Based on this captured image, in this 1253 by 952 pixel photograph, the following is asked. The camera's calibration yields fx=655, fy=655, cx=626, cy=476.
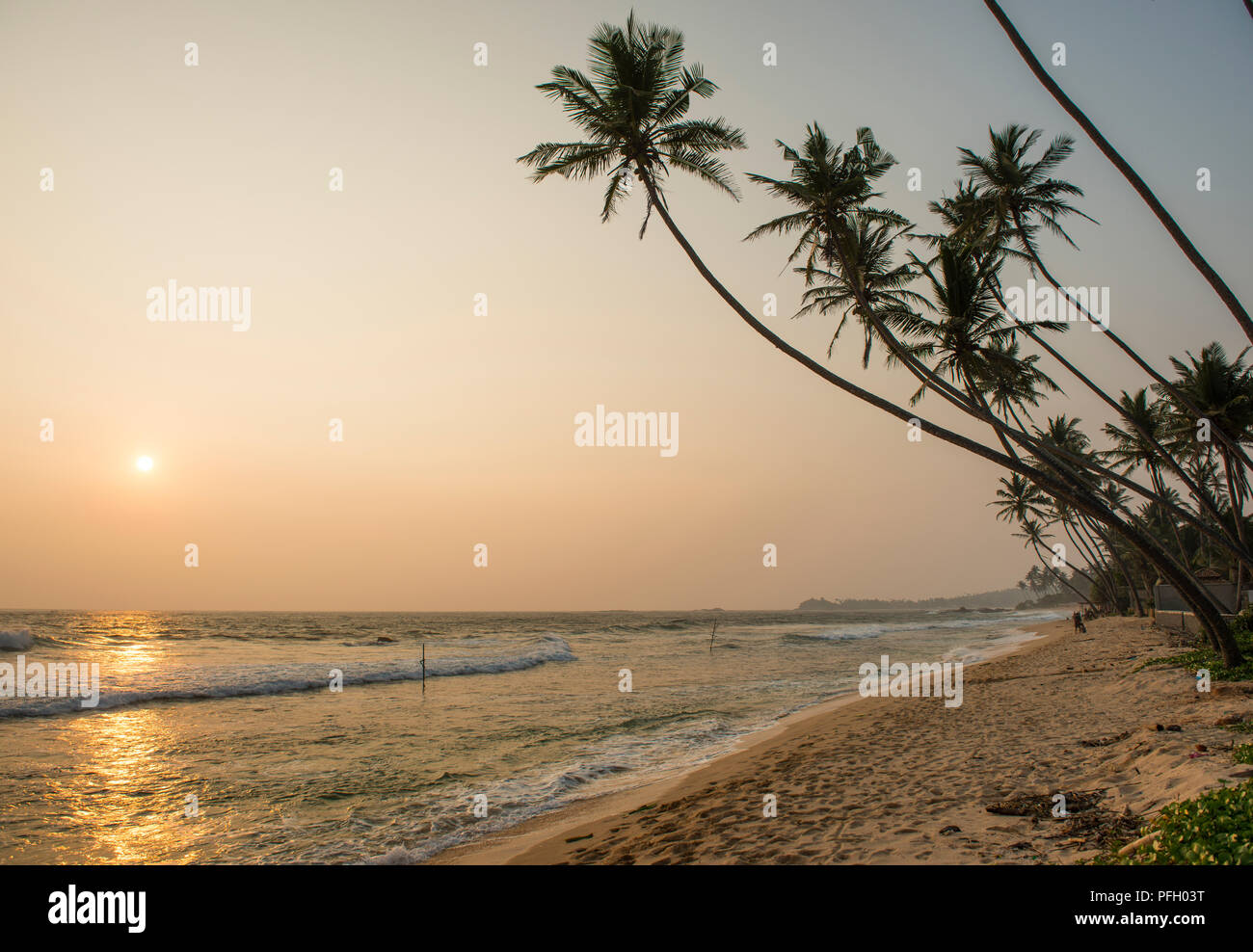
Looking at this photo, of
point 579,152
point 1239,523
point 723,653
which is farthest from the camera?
point 723,653

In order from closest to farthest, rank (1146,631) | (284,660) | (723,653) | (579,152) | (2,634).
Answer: (579,152) → (1146,631) → (284,660) → (2,634) → (723,653)

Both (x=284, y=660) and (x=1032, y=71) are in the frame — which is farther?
(x=284, y=660)

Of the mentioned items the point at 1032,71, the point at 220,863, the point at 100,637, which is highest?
the point at 1032,71

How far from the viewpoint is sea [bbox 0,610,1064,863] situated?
817cm

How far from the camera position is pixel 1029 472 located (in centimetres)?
1315

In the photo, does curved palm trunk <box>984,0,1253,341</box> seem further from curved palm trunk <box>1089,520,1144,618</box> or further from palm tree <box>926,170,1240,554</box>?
curved palm trunk <box>1089,520,1144,618</box>

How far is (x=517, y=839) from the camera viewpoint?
26.2ft

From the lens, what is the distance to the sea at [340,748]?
26.8 feet

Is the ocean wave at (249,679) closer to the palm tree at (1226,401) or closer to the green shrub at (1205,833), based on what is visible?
the green shrub at (1205,833)

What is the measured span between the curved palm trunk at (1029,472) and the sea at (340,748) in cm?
766

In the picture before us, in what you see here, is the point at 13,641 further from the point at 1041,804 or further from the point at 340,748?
the point at 1041,804
